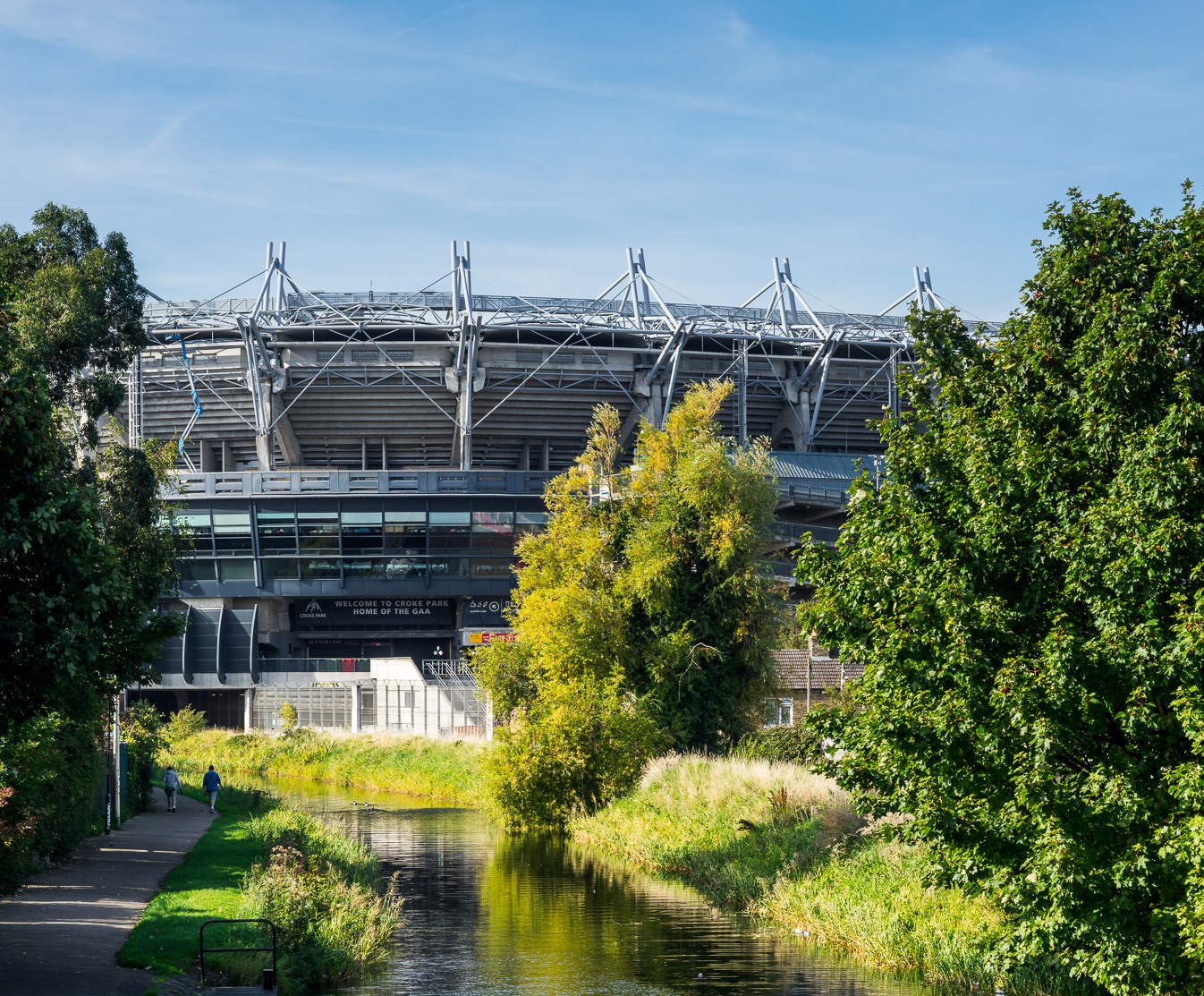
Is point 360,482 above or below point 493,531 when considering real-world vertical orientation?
above

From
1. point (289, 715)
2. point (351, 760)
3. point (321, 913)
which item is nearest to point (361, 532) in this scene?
point (289, 715)

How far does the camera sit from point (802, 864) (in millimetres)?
25797

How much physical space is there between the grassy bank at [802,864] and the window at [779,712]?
5.47 m

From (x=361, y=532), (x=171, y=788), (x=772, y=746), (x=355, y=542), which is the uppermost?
(x=361, y=532)

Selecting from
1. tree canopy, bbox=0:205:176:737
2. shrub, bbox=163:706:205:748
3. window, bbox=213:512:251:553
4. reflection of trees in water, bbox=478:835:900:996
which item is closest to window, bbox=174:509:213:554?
window, bbox=213:512:251:553

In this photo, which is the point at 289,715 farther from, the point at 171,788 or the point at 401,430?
the point at 171,788

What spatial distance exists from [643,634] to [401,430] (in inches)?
2068

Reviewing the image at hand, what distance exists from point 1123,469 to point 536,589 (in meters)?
28.1

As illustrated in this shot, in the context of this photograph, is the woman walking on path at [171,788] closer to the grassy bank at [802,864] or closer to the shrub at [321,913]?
the grassy bank at [802,864]

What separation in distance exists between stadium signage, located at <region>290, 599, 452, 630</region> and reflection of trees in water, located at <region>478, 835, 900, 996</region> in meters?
60.4

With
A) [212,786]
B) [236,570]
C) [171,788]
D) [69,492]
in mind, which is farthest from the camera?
[236,570]

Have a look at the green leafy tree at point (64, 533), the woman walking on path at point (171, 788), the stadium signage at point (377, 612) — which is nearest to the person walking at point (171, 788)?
the woman walking on path at point (171, 788)

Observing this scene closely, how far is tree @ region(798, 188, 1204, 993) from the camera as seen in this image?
13.8m

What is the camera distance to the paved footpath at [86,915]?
1625cm
